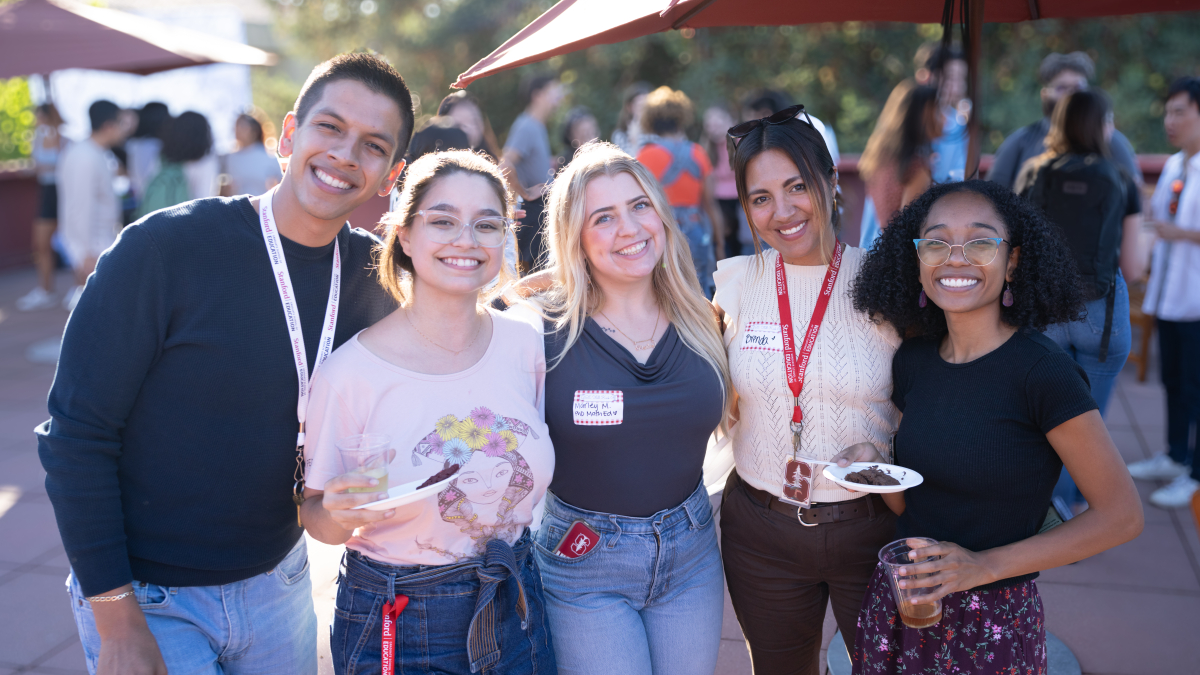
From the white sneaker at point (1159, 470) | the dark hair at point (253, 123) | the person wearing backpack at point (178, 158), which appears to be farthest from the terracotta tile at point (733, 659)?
the dark hair at point (253, 123)

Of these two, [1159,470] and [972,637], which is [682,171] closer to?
[1159,470]

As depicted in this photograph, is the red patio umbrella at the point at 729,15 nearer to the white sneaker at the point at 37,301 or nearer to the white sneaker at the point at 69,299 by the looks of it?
the white sneaker at the point at 69,299

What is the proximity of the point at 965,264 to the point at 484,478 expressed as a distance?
135 cm

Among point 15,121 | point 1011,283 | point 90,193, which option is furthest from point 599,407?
point 15,121

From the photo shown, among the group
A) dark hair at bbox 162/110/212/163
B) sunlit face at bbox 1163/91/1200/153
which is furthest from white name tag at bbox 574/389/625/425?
dark hair at bbox 162/110/212/163

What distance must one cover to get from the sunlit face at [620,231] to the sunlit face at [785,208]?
32 centimetres

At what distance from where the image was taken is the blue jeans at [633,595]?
2271mm

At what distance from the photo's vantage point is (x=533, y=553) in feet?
7.66

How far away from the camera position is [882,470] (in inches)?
80.5

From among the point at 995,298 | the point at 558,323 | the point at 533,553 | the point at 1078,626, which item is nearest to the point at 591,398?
the point at 558,323

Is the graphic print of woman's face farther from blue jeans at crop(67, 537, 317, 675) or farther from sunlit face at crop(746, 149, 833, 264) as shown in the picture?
sunlit face at crop(746, 149, 833, 264)

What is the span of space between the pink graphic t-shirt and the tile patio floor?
67.2 inches

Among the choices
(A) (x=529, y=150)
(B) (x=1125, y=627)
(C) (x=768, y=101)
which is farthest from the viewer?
(A) (x=529, y=150)

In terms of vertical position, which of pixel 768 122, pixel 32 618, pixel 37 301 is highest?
pixel 768 122
